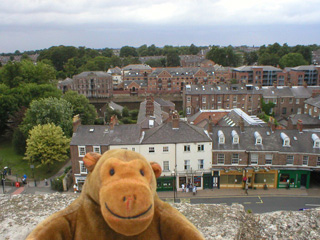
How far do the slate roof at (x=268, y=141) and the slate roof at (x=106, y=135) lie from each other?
692 centimetres

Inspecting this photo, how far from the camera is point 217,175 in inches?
937

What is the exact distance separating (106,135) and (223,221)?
18421 millimetres

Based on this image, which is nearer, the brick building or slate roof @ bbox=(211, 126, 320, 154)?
the brick building

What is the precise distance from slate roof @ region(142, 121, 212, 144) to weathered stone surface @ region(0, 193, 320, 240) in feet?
50.1

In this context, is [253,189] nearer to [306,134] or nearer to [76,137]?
[306,134]

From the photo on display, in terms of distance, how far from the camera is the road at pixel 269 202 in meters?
20.4

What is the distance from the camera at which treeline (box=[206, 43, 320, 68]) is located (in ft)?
295

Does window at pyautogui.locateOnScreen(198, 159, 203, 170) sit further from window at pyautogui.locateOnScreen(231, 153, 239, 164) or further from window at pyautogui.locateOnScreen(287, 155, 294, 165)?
window at pyautogui.locateOnScreen(287, 155, 294, 165)

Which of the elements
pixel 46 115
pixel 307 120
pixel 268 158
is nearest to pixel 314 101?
pixel 307 120

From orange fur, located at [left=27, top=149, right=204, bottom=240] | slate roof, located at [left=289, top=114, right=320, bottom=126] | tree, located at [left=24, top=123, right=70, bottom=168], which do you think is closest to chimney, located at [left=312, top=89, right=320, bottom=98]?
slate roof, located at [left=289, top=114, right=320, bottom=126]

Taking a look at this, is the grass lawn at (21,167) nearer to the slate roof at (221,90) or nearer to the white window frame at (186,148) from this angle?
the white window frame at (186,148)

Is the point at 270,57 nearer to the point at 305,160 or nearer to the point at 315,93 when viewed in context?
the point at 315,93

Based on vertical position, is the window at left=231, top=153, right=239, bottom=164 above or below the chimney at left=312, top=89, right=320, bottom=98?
below

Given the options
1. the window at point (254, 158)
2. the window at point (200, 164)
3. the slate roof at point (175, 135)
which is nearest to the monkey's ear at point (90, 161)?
the slate roof at point (175, 135)
